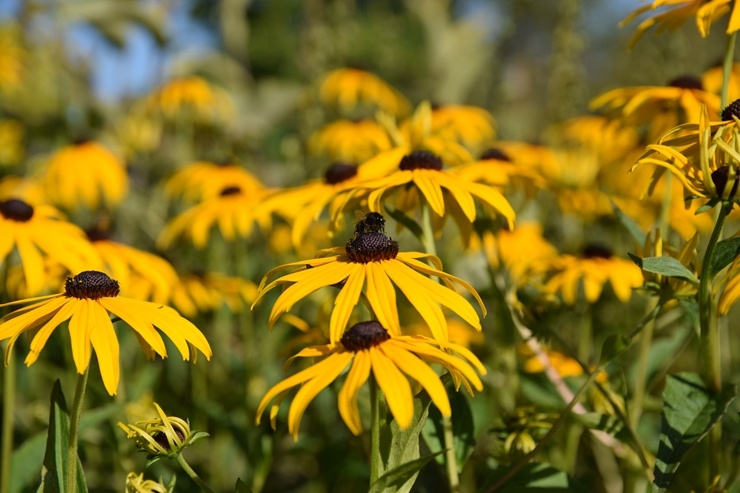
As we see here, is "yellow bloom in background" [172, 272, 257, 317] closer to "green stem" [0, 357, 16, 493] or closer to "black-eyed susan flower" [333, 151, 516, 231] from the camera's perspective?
"green stem" [0, 357, 16, 493]

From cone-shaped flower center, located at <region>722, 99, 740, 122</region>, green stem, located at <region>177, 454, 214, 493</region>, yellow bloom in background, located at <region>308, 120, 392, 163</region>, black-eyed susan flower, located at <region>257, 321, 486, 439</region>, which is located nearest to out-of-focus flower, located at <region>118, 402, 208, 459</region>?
green stem, located at <region>177, 454, 214, 493</region>

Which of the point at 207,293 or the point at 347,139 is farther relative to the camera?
the point at 347,139

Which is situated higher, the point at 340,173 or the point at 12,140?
the point at 340,173

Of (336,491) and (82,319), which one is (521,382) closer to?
(336,491)

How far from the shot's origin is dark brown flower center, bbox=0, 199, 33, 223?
5.27 feet

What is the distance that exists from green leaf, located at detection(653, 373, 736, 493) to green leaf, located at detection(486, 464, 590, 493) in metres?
0.22

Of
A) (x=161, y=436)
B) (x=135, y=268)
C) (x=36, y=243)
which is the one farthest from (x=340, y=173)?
(x=161, y=436)

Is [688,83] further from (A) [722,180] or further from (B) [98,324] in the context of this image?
(B) [98,324]

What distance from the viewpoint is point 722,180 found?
3.41ft

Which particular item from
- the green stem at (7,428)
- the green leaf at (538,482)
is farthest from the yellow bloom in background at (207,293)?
the green leaf at (538,482)

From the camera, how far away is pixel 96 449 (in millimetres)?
2299

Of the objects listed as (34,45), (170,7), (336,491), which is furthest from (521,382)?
(34,45)

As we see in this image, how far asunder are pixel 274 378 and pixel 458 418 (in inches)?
41.1

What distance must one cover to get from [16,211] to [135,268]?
0.32 m
